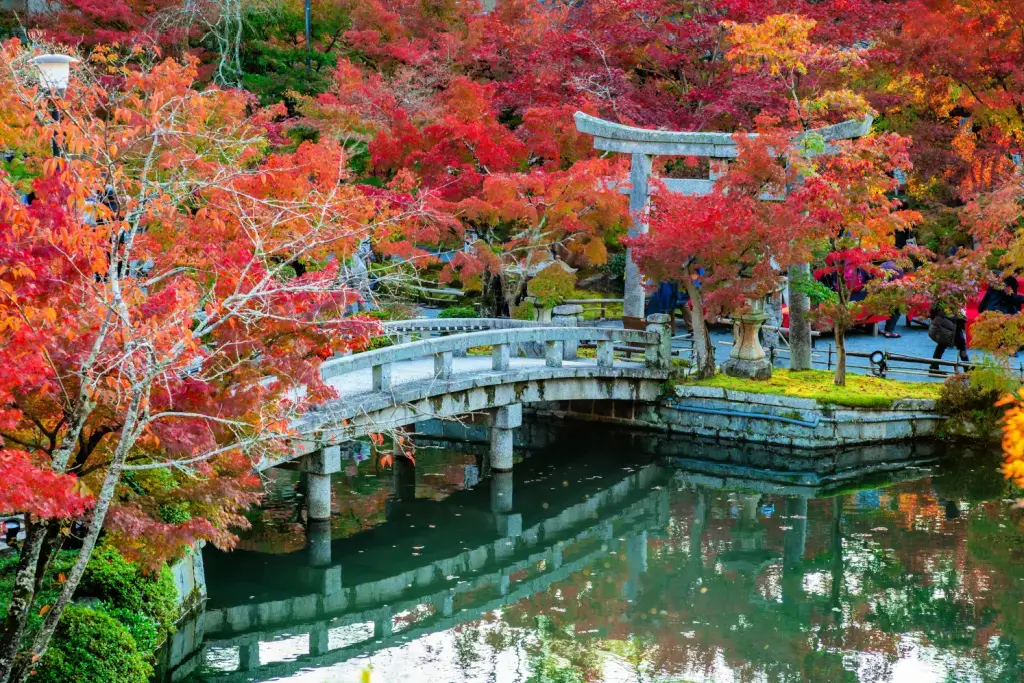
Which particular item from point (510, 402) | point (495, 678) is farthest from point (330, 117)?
point (495, 678)

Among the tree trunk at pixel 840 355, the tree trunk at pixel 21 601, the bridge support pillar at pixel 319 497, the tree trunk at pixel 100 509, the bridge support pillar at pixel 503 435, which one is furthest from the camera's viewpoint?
the tree trunk at pixel 840 355

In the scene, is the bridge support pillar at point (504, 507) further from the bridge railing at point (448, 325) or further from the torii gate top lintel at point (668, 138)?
the torii gate top lintel at point (668, 138)

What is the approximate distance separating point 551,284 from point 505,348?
3143 millimetres

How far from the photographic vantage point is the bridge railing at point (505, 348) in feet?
53.1

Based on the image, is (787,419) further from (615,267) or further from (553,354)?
(615,267)

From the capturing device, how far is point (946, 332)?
72.1 ft

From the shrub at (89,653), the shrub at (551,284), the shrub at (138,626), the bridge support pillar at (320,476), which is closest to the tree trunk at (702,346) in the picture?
the shrub at (551,284)

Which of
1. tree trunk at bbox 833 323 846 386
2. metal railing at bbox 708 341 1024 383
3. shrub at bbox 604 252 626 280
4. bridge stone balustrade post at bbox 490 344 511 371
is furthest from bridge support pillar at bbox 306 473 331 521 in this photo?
shrub at bbox 604 252 626 280

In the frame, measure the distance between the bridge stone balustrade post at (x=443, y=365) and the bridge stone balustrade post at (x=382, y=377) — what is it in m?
1.12

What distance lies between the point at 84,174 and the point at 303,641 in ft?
21.0

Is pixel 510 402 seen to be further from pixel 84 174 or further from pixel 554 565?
pixel 84 174

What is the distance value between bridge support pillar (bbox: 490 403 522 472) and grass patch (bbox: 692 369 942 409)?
3766 mm

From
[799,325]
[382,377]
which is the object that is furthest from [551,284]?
[382,377]

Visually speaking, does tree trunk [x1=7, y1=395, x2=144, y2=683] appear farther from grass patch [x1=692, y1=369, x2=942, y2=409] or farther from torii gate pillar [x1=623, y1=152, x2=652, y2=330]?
grass patch [x1=692, y1=369, x2=942, y2=409]
